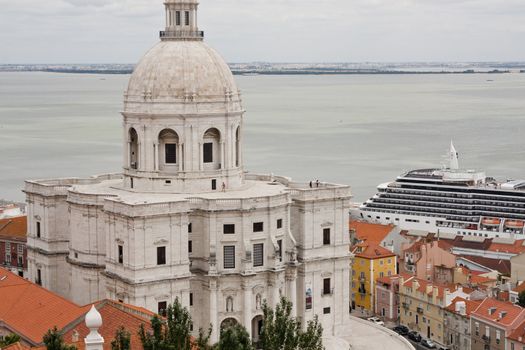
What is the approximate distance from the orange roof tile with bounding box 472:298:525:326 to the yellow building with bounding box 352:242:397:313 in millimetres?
9560

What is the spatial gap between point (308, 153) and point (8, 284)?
85.4 meters

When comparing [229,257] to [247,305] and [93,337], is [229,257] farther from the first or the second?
[93,337]

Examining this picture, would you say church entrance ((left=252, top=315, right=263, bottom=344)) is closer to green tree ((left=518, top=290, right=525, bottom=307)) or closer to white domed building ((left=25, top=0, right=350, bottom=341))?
Result: white domed building ((left=25, top=0, right=350, bottom=341))

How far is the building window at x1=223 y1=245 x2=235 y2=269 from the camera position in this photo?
4538cm

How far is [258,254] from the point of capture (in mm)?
45969

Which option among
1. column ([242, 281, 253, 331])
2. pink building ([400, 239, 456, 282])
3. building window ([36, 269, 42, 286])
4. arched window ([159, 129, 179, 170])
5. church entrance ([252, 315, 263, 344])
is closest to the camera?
column ([242, 281, 253, 331])

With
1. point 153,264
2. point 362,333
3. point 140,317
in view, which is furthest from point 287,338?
point 362,333

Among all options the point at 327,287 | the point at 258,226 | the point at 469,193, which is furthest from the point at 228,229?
the point at 469,193

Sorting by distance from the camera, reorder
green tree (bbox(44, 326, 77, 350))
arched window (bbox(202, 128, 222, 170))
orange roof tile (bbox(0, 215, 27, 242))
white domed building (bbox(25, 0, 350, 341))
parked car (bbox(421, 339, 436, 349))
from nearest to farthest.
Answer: green tree (bbox(44, 326, 77, 350)) → white domed building (bbox(25, 0, 350, 341)) → arched window (bbox(202, 128, 222, 170)) → parked car (bbox(421, 339, 436, 349)) → orange roof tile (bbox(0, 215, 27, 242))

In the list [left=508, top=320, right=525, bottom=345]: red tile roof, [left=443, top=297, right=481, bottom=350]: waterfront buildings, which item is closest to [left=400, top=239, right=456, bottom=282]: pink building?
[left=443, top=297, right=481, bottom=350]: waterfront buildings

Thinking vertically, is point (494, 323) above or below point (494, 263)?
above

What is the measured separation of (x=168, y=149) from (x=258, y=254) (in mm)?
6293

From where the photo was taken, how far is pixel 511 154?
427 feet

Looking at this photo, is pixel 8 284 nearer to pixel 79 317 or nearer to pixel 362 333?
pixel 79 317
